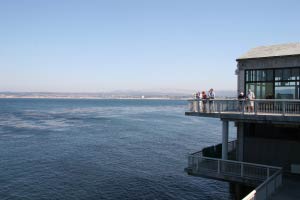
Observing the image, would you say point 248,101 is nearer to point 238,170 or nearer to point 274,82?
point 274,82

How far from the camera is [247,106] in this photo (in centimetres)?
2006

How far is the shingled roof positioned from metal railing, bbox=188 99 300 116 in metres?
3.39

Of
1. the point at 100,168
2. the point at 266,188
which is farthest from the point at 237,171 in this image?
the point at 100,168

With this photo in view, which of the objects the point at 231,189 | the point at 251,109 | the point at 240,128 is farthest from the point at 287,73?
the point at 231,189

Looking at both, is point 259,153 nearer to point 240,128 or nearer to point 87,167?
point 240,128

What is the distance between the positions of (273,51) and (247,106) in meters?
4.68

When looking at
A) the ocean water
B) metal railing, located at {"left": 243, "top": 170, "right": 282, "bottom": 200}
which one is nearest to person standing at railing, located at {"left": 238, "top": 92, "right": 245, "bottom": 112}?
metal railing, located at {"left": 243, "top": 170, "right": 282, "bottom": 200}

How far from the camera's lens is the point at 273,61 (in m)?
20.8

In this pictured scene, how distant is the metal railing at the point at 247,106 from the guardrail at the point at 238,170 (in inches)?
126

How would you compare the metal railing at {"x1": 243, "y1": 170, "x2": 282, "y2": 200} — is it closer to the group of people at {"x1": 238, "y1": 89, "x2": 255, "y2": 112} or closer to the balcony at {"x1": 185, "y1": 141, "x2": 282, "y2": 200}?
the balcony at {"x1": 185, "y1": 141, "x2": 282, "y2": 200}

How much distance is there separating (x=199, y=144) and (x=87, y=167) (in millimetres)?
22409

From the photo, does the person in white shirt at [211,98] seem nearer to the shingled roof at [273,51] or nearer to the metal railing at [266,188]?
the shingled roof at [273,51]

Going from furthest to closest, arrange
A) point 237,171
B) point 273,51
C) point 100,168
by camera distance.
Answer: point 100,168 → point 273,51 → point 237,171

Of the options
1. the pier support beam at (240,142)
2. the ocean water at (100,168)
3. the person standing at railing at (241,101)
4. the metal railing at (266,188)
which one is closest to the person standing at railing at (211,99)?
the person standing at railing at (241,101)
